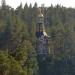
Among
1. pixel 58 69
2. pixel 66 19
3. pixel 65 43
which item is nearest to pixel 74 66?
pixel 58 69

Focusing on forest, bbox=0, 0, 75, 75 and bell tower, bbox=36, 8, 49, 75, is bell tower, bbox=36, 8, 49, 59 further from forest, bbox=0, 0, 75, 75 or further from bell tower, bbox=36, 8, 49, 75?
forest, bbox=0, 0, 75, 75

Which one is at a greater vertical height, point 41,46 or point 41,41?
point 41,41

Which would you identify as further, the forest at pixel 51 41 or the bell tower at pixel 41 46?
the bell tower at pixel 41 46

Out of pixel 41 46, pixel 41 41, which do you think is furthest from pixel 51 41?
pixel 41 46

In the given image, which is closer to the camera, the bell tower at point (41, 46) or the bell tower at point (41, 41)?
the bell tower at point (41, 46)

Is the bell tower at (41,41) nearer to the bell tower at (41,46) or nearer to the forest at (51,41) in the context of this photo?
the bell tower at (41,46)

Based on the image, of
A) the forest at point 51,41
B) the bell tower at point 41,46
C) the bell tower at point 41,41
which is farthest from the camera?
the bell tower at point 41,41

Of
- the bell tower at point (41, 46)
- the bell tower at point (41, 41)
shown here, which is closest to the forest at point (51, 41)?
the bell tower at point (41, 46)

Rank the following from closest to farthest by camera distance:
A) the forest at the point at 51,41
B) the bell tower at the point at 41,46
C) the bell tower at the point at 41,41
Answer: the forest at the point at 51,41
the bell tower at the point at 41,46
the bell tower at the point at 41,41

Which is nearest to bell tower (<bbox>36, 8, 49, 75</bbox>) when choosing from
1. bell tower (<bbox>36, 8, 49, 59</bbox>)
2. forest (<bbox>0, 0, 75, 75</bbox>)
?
bell tower (<bbox>36, 8, 49, 59</bbox>)

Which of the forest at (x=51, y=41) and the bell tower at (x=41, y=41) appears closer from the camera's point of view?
the forest at (x=51, y=41)

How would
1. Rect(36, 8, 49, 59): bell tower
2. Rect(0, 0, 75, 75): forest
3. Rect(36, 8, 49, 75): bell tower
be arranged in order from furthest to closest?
Rect(36, 8, 49, 59): bell tower < Rect(36, 8, 49, 75): bell tower < Rect(0, 0, 75, 75): forest

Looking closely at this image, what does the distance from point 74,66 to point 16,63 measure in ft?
95.4

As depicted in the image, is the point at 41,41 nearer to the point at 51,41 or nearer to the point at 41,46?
Result: the point at 41,46
